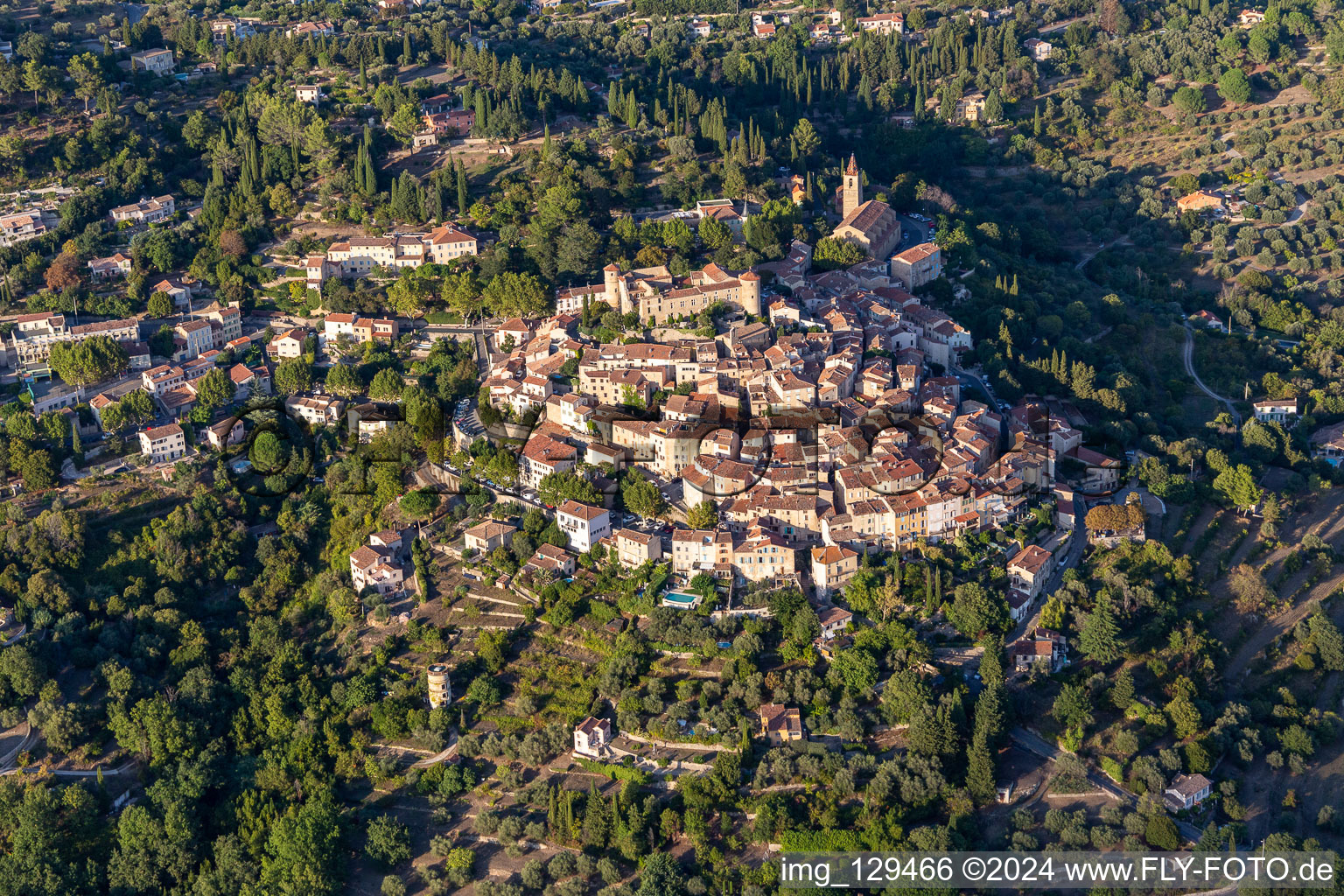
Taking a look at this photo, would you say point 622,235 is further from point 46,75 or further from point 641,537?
point 46,75

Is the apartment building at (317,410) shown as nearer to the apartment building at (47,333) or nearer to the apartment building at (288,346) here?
the apartment building at (288,346)

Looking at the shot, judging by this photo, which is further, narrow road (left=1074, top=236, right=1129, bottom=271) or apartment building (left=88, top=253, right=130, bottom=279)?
narrow road (left=1074, top=236, right=1129, bottom=271)

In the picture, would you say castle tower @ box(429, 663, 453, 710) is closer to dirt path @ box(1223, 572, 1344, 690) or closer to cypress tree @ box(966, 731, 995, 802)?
cypress tree @ box(966, 731, 995, 802)

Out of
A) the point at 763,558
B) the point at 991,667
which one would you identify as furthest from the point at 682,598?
the point at 991,667

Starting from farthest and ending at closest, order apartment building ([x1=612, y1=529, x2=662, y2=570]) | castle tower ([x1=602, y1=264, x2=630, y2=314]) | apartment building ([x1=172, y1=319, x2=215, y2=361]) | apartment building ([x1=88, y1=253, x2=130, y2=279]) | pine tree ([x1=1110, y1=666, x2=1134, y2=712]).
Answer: apartment building ([x1=88, y1=253, x2=130, y2=279]) < apartment building ([x1=172, y1=319, x2=215, y2=361]) < castle tower ([x1=602, y1=264, x2=630, y2=314]) < apartment building ([x1=612, y1=529, x2=662, y2=570]) < pine tree ([x1=1110, y1=666, x2=1134, y2=712])

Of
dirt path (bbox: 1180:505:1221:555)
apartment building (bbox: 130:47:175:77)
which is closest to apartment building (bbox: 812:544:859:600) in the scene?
dirt path (bbox: 1180:505:1221:555)

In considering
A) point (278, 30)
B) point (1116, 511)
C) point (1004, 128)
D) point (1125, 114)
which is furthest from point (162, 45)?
point (1116, 511)
